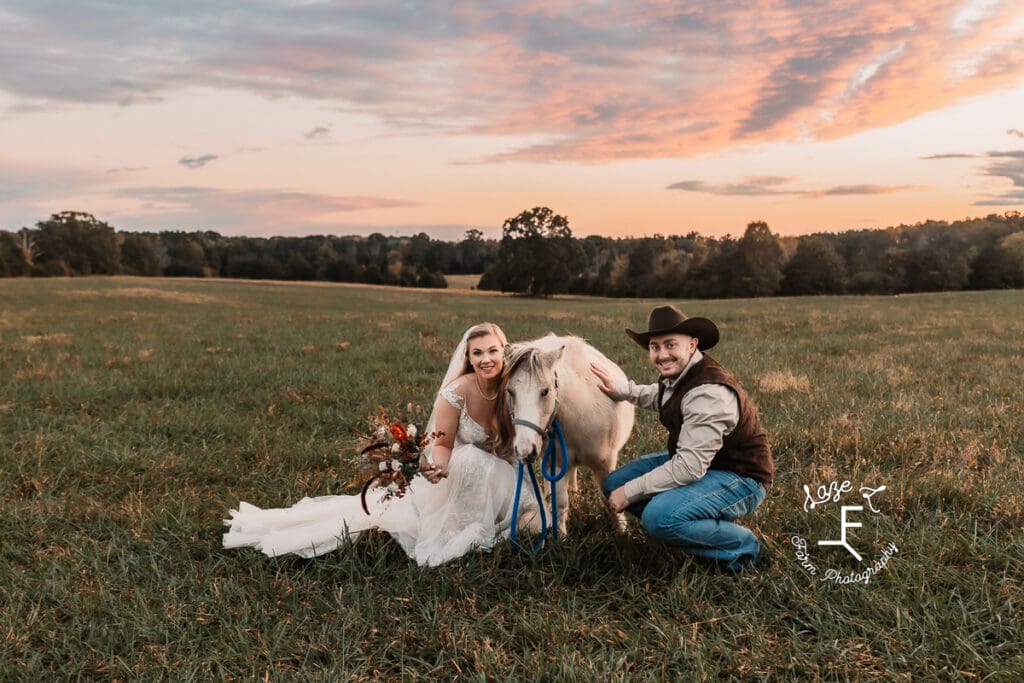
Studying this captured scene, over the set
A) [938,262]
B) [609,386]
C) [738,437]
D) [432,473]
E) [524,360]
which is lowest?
[432,473]

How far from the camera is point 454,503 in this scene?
4.77 m

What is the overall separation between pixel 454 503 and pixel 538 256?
62.4 metres

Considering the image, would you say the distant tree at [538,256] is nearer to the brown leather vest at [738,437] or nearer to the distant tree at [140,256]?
the distant tree at [140,256]

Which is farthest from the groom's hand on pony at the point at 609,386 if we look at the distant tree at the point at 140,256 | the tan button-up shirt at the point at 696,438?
the distant tree at the point at 140,256

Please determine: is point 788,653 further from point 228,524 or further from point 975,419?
point 975,419

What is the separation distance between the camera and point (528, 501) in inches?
188

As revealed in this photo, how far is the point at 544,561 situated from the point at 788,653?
1.61 metres

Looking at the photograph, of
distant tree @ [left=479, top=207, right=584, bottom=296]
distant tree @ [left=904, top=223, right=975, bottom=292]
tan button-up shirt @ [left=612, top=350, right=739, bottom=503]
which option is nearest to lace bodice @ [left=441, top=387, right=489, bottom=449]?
tan button-up shirt @ [left=612, top=350, right=739, bottom=503]

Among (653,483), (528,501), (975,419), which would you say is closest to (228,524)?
(528,501)

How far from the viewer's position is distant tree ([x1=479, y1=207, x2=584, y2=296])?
216 ft

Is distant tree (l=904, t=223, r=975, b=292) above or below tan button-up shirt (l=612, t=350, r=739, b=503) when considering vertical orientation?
above

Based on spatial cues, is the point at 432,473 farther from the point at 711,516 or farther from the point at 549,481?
the point at 711,516

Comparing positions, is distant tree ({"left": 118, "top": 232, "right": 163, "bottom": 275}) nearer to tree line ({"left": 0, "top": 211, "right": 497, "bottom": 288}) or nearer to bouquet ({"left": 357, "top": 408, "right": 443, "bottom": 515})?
tree line ({"left": 0, "top": 211, "right": 497, "bottom": 288})

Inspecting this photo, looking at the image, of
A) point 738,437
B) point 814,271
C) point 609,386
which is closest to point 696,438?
point 738,437
